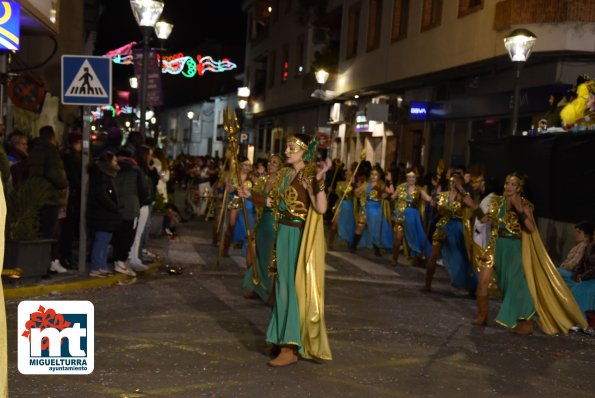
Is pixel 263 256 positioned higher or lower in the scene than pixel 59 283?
higher

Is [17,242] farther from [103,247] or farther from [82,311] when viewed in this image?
[82,311]

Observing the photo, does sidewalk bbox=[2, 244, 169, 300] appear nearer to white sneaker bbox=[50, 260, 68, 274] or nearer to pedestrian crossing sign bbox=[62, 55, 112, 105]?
white sneaker bbox=[50, 260, 68, 274]

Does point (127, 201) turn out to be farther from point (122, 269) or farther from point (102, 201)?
point (122, 269)

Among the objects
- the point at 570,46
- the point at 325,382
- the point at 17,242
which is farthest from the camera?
the point at 570,46

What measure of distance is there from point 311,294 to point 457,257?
4690 mm

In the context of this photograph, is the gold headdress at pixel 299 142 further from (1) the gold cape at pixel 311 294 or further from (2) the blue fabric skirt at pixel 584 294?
(2) the blue fabric skirt at pixel 584 294

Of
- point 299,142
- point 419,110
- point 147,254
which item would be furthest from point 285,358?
point 419,110

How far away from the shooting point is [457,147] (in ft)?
73.8

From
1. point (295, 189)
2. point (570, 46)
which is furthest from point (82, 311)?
point (570, 46)

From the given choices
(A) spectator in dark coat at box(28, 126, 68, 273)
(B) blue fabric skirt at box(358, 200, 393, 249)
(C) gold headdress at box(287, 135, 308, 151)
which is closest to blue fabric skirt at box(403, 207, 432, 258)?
(B) blue fabric skirt at box(358, 200, 393, 249)

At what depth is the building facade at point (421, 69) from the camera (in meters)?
17.2

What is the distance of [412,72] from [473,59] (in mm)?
4181

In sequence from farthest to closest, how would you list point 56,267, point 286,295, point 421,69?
point 421,69, point 56,267, point 286,295

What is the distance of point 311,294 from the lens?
7.02m
